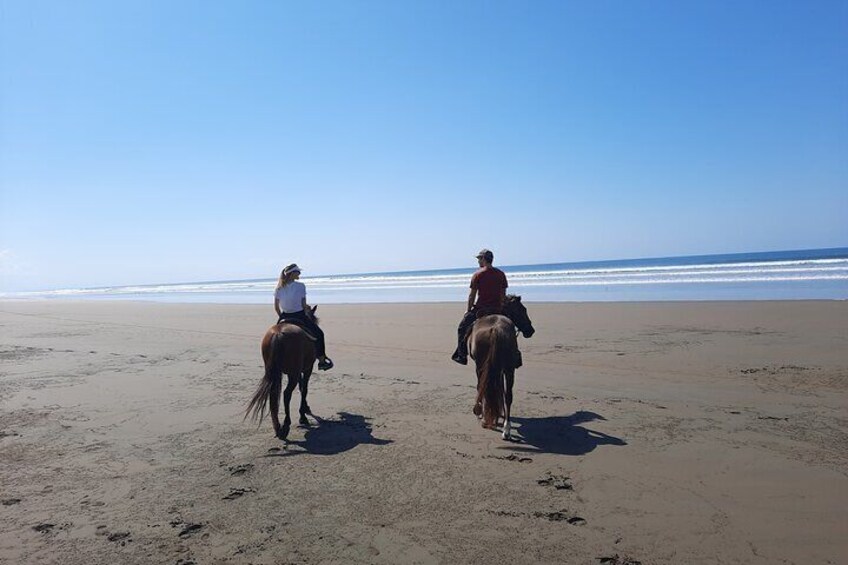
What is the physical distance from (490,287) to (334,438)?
304 centimetres

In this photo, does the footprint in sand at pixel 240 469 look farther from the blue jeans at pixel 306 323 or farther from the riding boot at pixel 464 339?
the riding boot at pixel 464 339

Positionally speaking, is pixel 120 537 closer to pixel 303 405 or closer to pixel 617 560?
pixel 303 405

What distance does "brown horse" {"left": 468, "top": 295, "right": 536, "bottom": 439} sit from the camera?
626 centimetres

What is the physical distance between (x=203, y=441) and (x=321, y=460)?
1.74 m

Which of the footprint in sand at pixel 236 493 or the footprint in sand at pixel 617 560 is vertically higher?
the footprint in sand at pixel 236 493

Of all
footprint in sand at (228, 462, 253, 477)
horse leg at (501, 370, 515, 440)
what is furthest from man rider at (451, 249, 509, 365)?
footprint in sand at (228, 462, 253, 477)

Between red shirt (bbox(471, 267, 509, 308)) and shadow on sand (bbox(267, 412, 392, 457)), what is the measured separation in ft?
8.03

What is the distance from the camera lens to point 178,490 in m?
4.72

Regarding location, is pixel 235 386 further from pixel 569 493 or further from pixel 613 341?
pixel 613 341

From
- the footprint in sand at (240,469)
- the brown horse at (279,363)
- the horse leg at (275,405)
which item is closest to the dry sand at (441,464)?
the footprint in sand at (240,469)

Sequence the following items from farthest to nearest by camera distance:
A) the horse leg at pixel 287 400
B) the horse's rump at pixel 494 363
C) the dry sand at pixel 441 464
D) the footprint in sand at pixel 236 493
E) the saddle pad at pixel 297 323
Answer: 1. the saddle pad at pixel 297 323
2. the horse's rump at pixel 494 363
3. the horse leg at pixel 287 400
4. the footprint in sand at pixel 236 493
5. the dry sand at pixel 441 464

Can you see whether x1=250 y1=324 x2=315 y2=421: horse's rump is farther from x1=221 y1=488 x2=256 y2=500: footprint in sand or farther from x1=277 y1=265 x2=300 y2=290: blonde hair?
x1=221 y1=488 x2=256 y2=500: footprint in sand

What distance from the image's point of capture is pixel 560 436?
603 cm

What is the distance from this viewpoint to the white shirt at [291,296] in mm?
7270
